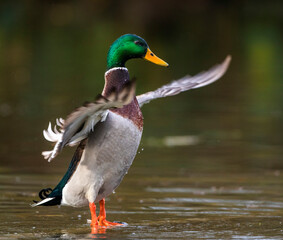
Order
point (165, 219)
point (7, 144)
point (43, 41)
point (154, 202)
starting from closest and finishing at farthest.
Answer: point (165, 219)
point (154, 202)
point (7, 144)
point (43, 41)

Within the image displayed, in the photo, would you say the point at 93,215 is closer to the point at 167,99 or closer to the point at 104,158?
the point at 104,158

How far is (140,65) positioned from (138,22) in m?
17.3

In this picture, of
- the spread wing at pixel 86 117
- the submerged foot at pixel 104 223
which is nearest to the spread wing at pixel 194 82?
the submerged foot at pixel 104 223

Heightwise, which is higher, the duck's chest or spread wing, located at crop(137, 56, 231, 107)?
spread wing, located at crop(137, 56, 231, 107)

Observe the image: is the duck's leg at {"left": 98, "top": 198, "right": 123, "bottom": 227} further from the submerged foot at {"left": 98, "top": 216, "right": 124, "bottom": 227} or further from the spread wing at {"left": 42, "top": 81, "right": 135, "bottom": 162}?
the spread wing at {"left": 42, "top": 81, "right": 135, "bottom": 162}

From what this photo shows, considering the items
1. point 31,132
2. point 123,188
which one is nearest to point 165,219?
point 123,188

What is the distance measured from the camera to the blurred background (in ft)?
35.3

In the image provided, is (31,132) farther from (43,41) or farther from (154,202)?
(43,41)

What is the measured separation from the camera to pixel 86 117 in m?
7.15

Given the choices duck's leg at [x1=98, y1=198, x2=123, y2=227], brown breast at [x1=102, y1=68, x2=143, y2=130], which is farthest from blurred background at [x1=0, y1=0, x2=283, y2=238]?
brown breast at [x1=102, y1=68, x2=143, y2=130]

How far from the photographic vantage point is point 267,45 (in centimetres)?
3173

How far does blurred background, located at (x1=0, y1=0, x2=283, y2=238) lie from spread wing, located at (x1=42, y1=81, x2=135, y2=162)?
1.96 m

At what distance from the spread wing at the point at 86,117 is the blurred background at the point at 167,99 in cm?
196

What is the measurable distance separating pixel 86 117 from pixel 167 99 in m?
11.5
